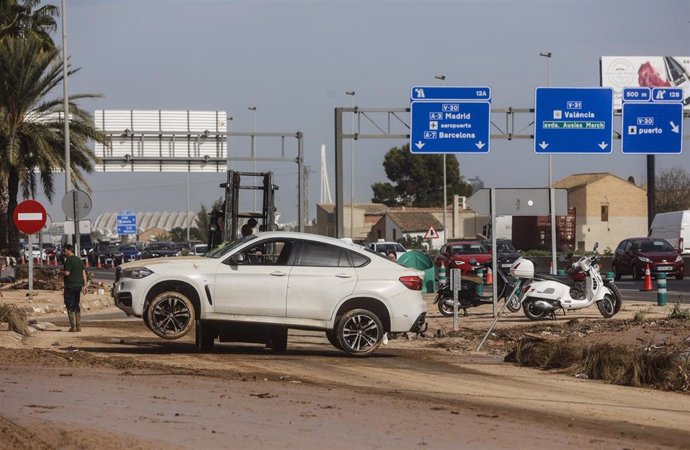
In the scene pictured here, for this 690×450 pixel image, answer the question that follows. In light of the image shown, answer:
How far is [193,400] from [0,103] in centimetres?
3179

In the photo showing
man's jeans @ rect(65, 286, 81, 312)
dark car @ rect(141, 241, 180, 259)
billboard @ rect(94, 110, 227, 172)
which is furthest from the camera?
dark car @ rect(141, 241, 180, 259)

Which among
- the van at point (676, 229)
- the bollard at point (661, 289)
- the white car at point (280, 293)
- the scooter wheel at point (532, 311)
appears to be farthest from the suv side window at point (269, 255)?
the van at point (676, 229)

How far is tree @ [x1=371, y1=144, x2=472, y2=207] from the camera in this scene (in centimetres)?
12506

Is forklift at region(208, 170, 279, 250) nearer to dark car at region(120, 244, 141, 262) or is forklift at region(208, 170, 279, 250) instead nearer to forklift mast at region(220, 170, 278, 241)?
forklift mast at region(220, 170, 278, 241)

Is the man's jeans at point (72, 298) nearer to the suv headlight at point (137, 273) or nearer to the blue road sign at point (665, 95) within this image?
the suv headlight at point (137, 273)

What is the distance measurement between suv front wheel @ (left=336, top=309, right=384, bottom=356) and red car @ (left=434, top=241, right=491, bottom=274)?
2713cm

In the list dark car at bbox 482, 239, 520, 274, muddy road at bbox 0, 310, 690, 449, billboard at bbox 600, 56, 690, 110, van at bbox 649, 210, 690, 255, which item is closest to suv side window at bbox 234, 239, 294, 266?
muddy road at bbox 0, 310, 690, 449

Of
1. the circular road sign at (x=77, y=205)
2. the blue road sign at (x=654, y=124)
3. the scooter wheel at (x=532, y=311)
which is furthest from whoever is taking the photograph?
the blue road sign at (x=654, y=124)

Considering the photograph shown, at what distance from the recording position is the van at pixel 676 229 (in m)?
49.4

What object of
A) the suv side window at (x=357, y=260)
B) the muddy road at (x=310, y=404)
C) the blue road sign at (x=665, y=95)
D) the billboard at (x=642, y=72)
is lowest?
the muddy road at (x=310, y=404)

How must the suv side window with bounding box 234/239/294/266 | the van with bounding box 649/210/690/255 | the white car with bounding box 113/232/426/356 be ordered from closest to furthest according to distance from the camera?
the white car with bounding box 113/232/426/356, the suv side window with bounding box 234/239/294/266, the van with bounding box 649/210/690/255

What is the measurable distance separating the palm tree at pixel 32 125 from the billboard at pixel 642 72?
29289 mm

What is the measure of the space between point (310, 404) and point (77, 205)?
67.8 feet

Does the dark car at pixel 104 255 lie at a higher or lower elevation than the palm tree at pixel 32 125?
lower
